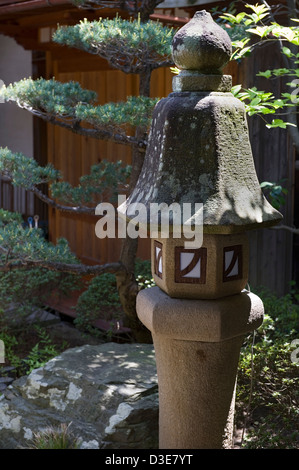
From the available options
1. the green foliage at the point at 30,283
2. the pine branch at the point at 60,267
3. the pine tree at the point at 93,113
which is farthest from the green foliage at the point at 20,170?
the pine branch at the point at 60,267

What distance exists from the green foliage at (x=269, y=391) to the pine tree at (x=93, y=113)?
170 centimetres

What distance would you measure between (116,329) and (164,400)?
305 cm

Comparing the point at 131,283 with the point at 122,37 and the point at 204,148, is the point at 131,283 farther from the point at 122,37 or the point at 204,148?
the point at 204,148

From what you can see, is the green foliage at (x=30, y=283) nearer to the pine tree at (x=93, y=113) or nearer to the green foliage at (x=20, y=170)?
the pine tree at (x=93, y=113)

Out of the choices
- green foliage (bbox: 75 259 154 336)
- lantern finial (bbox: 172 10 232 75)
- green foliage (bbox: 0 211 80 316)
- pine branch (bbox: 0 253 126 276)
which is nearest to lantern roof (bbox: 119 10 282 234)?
lantern finial (bbox: 172 10 232 75)

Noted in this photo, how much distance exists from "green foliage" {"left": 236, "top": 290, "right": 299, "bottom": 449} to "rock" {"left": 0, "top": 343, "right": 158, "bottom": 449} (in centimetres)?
72

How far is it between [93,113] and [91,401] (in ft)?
7.40

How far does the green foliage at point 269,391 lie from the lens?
15.9 ft

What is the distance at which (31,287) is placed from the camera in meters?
7.24

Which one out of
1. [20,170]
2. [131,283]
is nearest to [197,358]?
[131,283]

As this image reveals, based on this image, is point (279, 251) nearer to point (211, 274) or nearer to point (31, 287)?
point (31, 287)

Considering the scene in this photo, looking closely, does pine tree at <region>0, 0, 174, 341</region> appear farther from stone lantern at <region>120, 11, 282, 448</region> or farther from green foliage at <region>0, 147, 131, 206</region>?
stone lantern at <region>120, 11, 282, 448</region>

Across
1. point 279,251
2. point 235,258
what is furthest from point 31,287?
point 235,258

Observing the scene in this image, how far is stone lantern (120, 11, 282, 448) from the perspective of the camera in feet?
11.5
